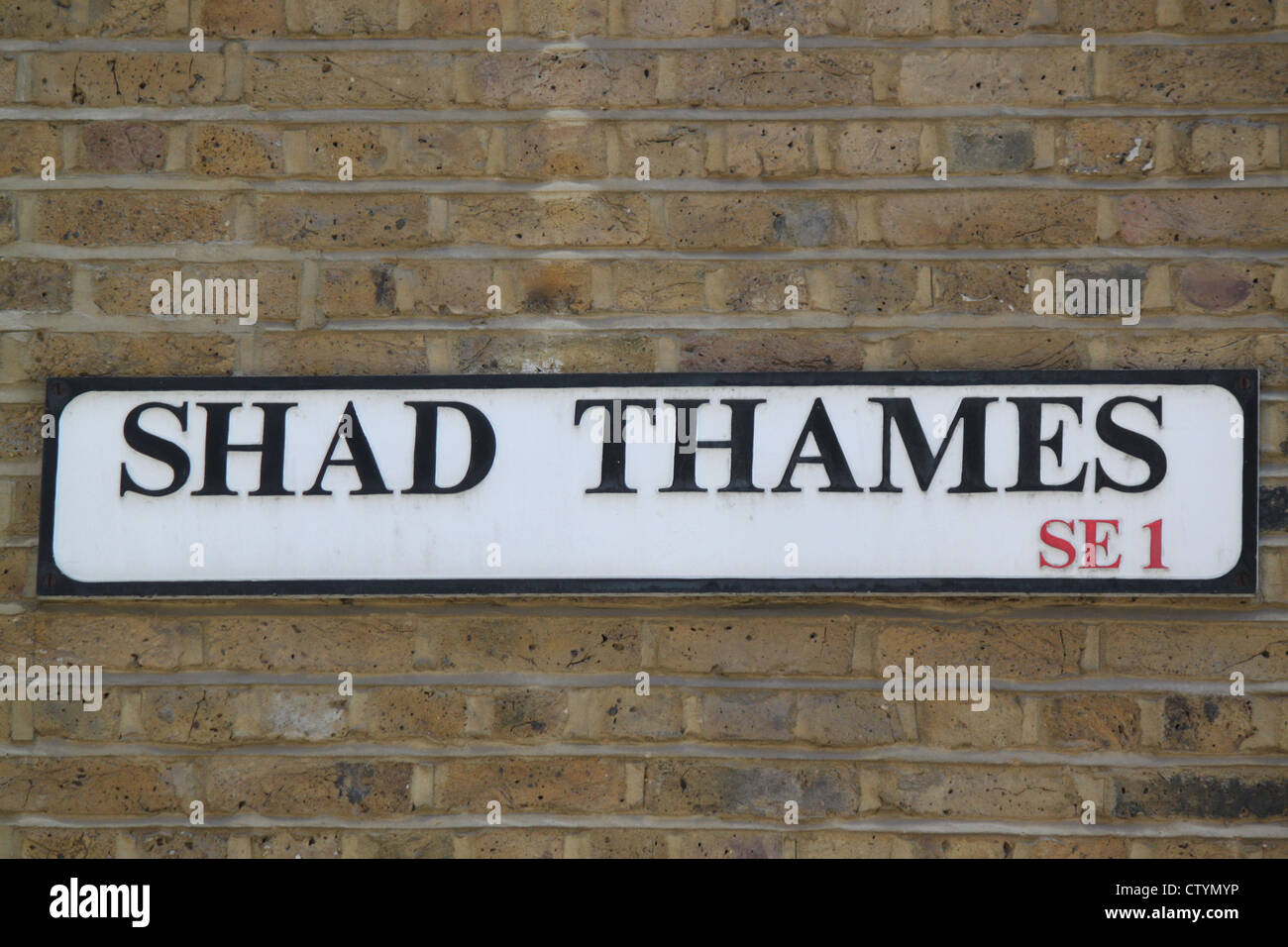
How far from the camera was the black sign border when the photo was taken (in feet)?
6.37

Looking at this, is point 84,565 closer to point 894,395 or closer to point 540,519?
point 540,519

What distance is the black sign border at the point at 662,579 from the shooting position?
6.37 feet

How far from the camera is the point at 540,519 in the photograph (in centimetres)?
200

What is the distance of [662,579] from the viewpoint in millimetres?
1981

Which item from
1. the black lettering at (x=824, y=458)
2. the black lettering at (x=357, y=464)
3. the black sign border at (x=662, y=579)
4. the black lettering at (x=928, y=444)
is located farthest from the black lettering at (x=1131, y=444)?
the black lettering at (x=357, y=464)

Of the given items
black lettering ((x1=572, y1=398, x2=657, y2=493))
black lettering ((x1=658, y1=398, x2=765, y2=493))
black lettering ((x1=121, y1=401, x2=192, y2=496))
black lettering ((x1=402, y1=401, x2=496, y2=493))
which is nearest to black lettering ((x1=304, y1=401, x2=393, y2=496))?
black lettering ((x1=402, y1=401, x2=496, y2=493))

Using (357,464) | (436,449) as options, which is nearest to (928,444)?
(436,449)

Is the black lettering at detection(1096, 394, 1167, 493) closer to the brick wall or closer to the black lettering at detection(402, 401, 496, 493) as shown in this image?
the brick wall

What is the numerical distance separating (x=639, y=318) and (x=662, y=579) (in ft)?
1.61

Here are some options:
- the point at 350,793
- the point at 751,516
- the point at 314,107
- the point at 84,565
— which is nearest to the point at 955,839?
the point at 751,516

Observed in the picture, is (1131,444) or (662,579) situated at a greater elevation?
(1131,444)

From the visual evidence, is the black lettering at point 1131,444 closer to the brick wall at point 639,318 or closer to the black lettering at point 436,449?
the brick wall at point 639,318

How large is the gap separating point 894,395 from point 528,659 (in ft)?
2.70

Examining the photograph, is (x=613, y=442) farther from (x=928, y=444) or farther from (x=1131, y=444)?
(x=1131, y=444)
